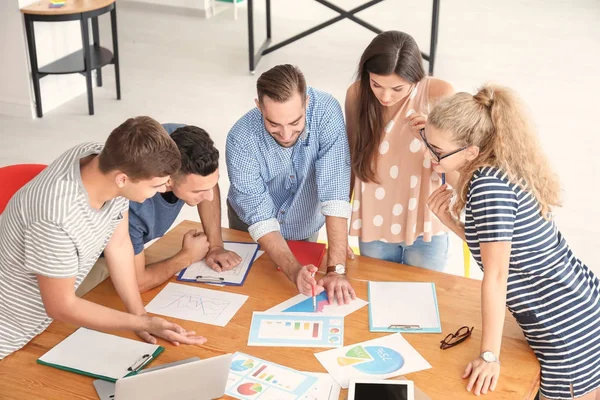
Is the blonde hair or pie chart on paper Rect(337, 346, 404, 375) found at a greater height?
the blonde hair

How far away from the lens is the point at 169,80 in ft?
20.8

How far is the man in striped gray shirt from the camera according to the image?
209cm

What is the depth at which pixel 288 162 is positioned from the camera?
2727 mm

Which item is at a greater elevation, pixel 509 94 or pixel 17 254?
pixel 509 94

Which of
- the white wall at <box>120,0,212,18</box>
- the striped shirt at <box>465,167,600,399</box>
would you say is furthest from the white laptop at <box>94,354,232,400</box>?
the white wall at <box>120,0,212,18</box>

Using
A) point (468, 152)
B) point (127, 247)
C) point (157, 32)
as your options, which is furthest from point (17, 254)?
point (157, 32)

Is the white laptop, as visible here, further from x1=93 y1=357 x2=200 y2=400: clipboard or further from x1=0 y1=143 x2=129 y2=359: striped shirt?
A: x1=0 y1=143 x2=129 y2=359: striped shirt

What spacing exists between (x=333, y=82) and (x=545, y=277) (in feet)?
13.6

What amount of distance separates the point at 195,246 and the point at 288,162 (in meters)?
0.43

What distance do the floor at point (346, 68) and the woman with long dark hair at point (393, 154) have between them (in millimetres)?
1191

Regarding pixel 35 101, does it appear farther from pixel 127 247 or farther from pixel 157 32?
pixel 127 247

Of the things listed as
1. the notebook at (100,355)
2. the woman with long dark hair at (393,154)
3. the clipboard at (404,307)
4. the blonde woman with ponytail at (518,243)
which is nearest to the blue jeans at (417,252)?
the woman with long dark hair at (393,154)

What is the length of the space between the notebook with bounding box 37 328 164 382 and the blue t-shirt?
14.6 inches

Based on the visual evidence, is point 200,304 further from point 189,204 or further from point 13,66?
point 13,66
